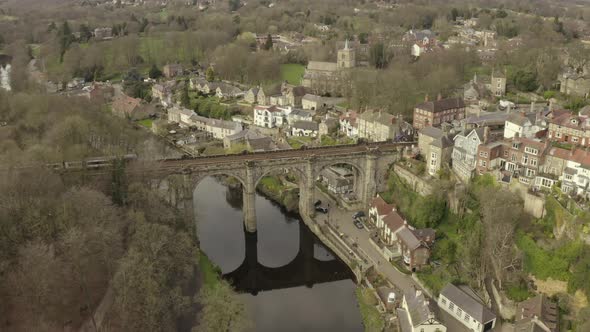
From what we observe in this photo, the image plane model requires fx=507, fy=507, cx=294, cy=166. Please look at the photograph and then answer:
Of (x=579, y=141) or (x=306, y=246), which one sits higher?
(x=579, y=141)

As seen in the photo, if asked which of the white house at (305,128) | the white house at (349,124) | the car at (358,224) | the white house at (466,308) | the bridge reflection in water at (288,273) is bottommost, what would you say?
the bridge reflection in water at (288,273)

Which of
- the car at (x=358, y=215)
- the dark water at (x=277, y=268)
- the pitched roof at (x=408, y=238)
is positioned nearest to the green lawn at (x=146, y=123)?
the dark water at (x=277, y=268)

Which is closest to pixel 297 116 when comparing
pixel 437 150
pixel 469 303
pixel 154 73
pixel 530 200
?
pixel 437 150

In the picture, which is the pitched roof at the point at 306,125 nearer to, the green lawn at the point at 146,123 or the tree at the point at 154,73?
the green lawn at the point at 146,123

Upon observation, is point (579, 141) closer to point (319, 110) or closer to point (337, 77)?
point (319, 110)

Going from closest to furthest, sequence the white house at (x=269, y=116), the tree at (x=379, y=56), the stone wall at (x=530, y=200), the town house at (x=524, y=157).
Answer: the stone wall at (x=530, y=200)
the town house at (x=524, y=157)
the white house at (x=269, y=116)
the tree at (x=379, y=56)

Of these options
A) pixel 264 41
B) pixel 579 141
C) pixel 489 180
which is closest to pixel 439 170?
pixel 489 180
